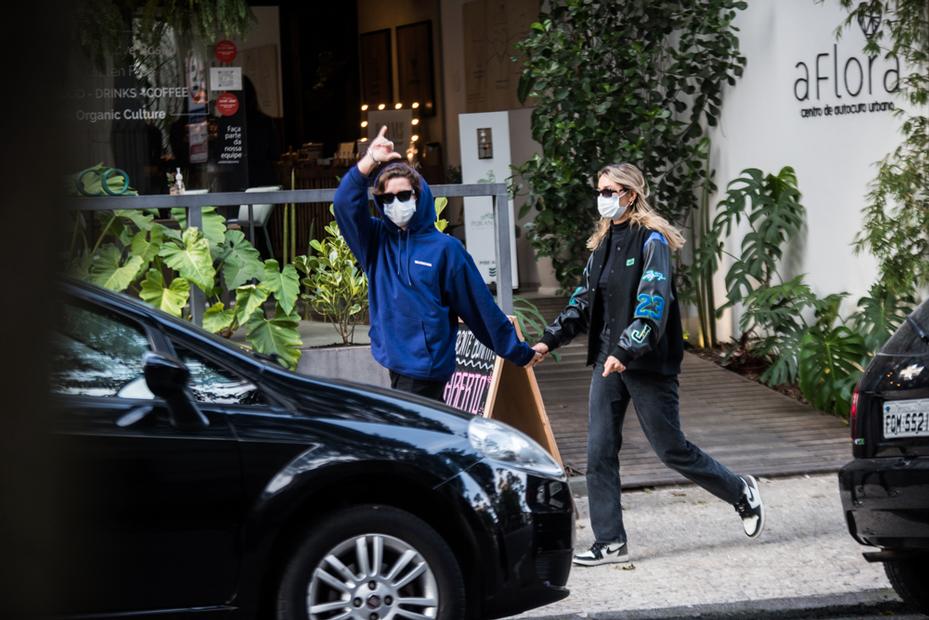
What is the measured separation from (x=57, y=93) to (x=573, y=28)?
10.9 m

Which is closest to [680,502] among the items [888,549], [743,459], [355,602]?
[743,459]

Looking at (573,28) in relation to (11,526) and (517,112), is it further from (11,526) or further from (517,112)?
(11,526)

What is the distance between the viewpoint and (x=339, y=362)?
848 centimetres

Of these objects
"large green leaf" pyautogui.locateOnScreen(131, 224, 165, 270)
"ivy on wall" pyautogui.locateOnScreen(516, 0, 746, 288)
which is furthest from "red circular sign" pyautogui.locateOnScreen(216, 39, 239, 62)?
"large green leaf" pyautogui.locateOnScreen(131, 224, 165, 270)

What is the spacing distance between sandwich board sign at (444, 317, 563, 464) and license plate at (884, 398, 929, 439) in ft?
7.59

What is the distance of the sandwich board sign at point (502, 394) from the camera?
7188 millimetres

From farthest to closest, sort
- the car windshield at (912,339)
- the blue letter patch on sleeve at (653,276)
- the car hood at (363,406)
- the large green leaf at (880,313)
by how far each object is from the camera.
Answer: the large green leaf at (880,313) < the blue letter patch on sleeve at (653,276) < the car windshield at (912,339) < the car hood at (363,406)

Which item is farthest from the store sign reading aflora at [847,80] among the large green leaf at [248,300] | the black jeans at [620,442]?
the large green leaf at [248,300]

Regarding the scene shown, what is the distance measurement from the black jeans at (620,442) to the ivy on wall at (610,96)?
5.14 meters

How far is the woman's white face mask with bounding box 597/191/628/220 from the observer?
21.1 feet

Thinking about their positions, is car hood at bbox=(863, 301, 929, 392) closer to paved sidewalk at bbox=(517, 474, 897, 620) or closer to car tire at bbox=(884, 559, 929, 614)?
car tire at bbox=(884, 559, 929, 614)

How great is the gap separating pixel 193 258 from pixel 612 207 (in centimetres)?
278

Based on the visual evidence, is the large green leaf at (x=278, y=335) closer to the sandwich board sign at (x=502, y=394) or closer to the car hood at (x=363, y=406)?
the sandwich board sign at (x=502, y=394)

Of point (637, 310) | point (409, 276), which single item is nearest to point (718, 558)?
point (637, 310)
